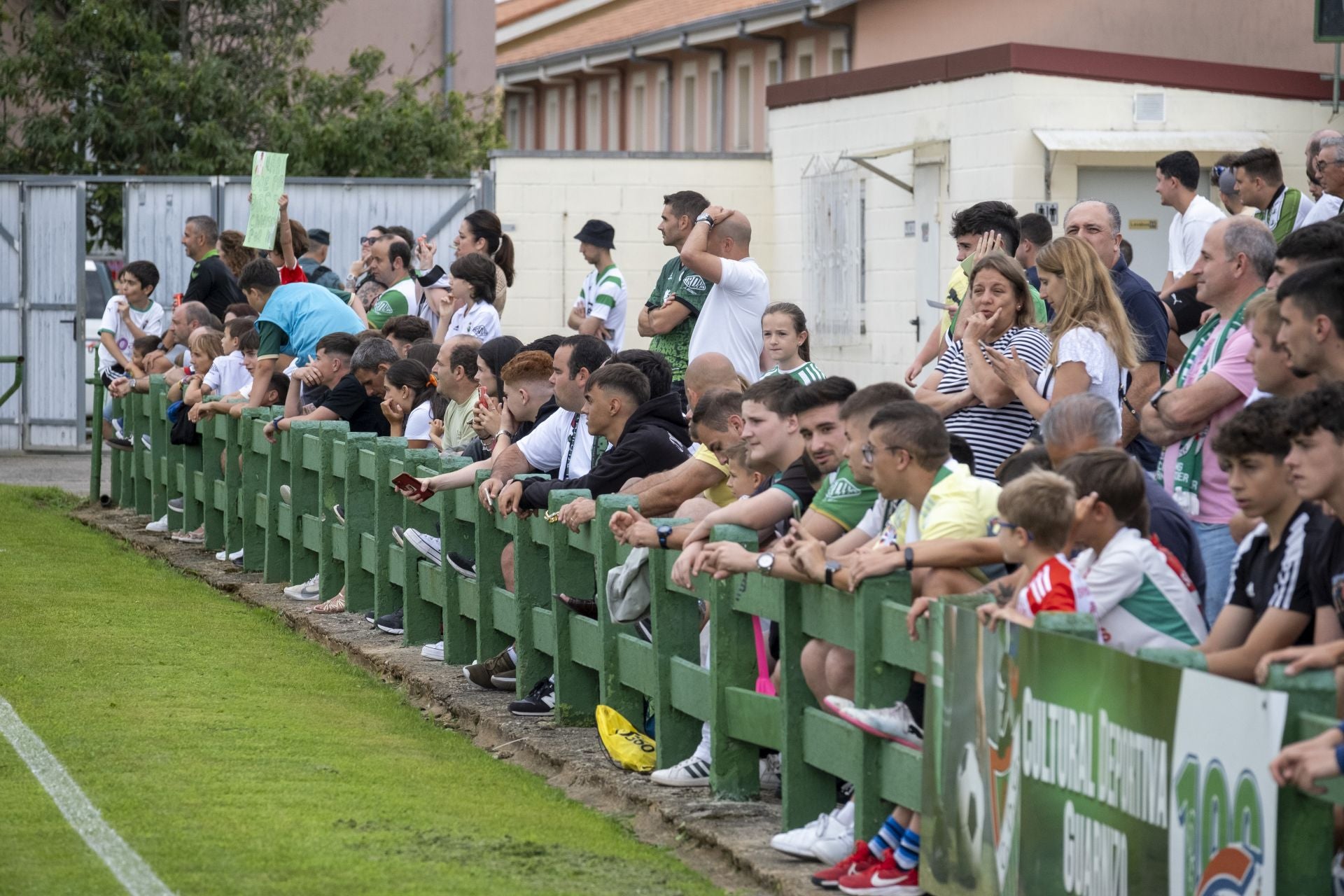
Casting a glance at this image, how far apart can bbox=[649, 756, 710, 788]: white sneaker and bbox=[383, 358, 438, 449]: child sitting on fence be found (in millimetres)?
4639

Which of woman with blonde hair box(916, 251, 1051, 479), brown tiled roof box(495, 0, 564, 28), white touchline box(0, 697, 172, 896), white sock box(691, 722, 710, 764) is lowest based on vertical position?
white touchline box(0, 697, 172, 896)

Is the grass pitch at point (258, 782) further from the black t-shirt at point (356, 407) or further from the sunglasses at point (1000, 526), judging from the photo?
the black t-shirt at point (356, 407)

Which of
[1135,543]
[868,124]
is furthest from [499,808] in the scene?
[868,124]

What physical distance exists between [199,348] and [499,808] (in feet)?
29.9

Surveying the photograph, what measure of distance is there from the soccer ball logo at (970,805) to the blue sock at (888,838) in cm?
45

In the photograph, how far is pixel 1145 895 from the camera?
4.67 meters

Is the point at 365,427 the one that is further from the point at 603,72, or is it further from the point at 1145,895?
the point at 603,72

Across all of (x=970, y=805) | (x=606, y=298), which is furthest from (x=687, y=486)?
(x=606, y=298)

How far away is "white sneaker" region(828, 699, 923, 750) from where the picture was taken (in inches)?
238

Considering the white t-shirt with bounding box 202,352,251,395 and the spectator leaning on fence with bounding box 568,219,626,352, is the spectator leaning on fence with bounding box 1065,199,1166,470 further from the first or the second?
the white t-shirt with bounding box 202,352,251,395

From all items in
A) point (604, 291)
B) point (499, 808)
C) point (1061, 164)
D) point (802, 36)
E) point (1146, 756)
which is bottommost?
point (499, 808)

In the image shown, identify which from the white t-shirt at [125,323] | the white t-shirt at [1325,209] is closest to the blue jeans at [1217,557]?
the white t-shirt at [1325,209]

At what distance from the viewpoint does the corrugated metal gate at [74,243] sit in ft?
71.1

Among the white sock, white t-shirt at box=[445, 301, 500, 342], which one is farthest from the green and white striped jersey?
the white sock
